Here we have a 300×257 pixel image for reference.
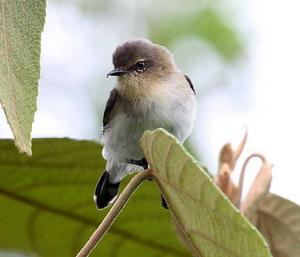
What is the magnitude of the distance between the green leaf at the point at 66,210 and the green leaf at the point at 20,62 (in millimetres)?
636

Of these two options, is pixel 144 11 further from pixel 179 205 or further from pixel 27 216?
pixel 179 205

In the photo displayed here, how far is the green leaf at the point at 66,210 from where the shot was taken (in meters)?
1.59

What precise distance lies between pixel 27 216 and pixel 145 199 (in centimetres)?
25

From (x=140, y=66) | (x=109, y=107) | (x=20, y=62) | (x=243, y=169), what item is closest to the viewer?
(x=20, y=62)

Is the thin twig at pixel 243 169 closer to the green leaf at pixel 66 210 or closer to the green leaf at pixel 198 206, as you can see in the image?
the green leaf at pixel 66 210

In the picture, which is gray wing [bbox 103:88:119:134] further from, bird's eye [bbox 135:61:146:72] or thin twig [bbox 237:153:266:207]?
thin twig [bbox 237:153:266:207]

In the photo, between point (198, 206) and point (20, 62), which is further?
point (198, 206)

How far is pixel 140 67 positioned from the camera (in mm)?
2885

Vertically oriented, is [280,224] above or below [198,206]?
below

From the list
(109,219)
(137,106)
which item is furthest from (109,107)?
(109,219)

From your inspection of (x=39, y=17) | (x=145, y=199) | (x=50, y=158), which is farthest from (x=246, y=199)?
(x=39, y=17)

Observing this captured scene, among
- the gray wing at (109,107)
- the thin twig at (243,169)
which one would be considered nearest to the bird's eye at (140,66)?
the gray wing at (109,107)

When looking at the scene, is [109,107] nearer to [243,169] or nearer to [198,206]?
[243,169]

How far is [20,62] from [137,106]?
162 cm
